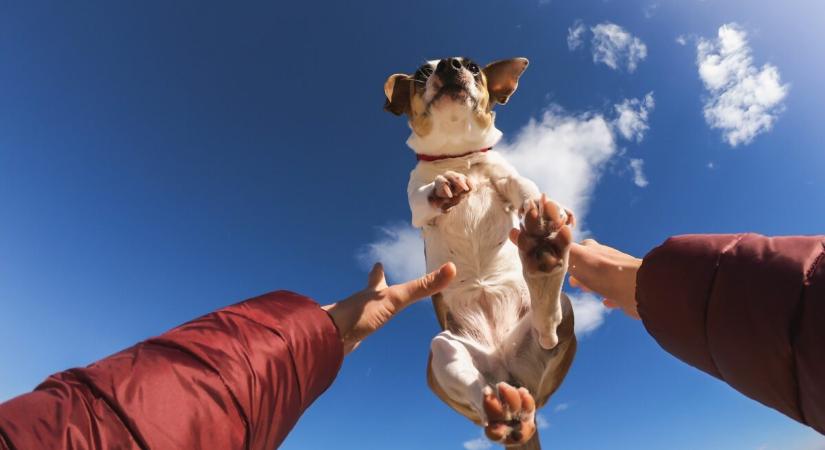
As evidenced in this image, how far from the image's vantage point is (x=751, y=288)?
4.90 feet

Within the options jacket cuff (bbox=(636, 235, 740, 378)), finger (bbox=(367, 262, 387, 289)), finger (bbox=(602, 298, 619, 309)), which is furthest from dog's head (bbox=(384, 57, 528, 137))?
jacket cuff (bbox=(636, 235, 740, 378))

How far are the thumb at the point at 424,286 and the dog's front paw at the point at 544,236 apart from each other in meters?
0.60

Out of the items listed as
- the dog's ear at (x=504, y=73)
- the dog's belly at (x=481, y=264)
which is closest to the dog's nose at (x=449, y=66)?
the dog's ear at (x=504, y=73)

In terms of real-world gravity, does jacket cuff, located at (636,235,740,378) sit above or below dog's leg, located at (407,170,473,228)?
below

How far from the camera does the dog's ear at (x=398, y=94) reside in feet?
13.7

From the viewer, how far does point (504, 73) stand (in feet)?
13.8

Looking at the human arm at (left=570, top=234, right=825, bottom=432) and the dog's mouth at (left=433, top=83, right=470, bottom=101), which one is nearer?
the human arm at (left=570, top=234, right=825, bottom=432)

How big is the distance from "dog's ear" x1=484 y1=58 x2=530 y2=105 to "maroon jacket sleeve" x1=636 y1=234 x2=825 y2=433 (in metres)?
2.83

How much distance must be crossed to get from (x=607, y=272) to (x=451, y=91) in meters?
2.11

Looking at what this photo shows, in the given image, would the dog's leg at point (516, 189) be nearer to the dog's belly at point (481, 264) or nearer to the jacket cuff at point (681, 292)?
the dog's belly at point (481, 264)

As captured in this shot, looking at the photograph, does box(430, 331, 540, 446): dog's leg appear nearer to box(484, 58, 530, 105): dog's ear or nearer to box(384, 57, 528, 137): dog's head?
box(384, 57, 528, 137): dog's head

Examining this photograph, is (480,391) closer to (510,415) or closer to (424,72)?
(510,415)

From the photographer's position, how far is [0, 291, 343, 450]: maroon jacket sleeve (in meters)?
1.35

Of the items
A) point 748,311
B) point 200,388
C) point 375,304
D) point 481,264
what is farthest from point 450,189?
point 200,388
